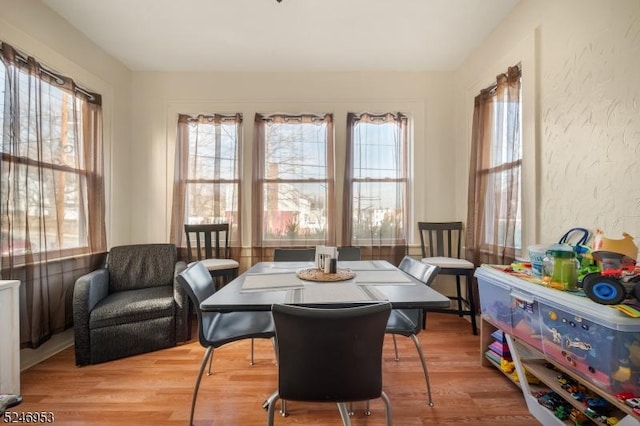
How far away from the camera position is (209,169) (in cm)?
328

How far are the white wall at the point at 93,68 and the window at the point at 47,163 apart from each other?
0.13 m

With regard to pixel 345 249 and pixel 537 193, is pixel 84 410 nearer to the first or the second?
pixel 345 249

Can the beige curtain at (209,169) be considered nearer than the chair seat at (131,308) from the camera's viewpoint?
No

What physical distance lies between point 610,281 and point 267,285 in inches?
60.8

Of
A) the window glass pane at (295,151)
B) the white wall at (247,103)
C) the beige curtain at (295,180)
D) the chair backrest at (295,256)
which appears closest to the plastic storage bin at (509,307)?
the chair backrest at (295,256)

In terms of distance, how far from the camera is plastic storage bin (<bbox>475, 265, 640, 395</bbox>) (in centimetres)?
114

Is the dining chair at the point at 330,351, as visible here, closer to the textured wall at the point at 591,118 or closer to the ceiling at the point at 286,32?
the textured wall at the point at 591,118

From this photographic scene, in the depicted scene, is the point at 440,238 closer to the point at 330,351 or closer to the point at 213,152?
the point at 330,351

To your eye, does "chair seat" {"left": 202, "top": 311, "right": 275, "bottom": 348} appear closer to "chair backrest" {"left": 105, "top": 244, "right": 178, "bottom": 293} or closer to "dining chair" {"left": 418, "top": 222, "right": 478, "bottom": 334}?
"chair backrest" {"left": 105, "top": 244, "right": 178, "bottom": 293}

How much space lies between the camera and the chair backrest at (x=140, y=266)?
2678mm

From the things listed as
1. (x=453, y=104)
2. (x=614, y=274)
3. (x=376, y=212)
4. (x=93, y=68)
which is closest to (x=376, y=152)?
(x=376, y=212)

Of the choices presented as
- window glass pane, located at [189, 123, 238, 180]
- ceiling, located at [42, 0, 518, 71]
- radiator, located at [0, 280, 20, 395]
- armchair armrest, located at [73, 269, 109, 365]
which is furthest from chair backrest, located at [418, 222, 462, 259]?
radiator, located at [0, 280, 20, 395]

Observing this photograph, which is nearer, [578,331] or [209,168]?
[578,331]

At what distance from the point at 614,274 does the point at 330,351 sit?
49.9 inches
